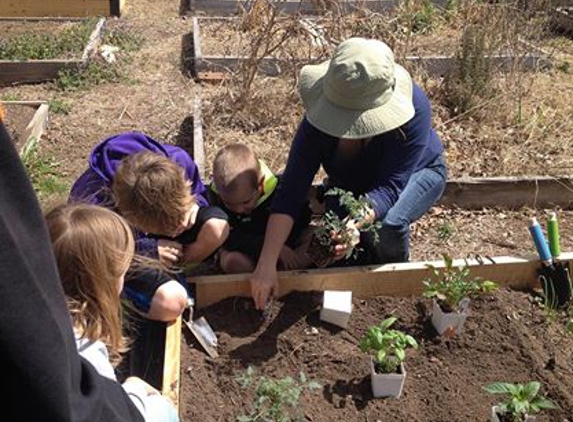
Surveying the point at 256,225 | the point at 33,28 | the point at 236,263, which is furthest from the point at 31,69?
the point at 236,263

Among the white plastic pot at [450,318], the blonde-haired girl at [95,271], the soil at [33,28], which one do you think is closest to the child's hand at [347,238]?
the white plastic pot at [450,318]

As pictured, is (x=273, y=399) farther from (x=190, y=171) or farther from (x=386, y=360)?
(x=190, y=171)

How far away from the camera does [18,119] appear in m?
5.35

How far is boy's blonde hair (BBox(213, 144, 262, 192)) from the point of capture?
10.1 ft

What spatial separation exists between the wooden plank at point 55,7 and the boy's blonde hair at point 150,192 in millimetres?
6701

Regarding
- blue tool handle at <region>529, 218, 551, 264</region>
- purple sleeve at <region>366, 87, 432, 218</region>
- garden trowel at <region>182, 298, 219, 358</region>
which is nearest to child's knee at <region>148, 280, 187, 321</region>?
garden trowel at <region>182, 298, 219, 358</region>

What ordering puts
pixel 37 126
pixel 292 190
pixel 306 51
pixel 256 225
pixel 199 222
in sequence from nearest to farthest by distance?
pixel 292 190 → pixel 199 222 → pixel 256 225 → pixel 37 126 → pixel 306 51

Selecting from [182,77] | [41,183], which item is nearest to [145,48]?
Answer: [182,77]

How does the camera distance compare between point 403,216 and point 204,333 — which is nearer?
point 204,333

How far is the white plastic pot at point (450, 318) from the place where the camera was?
8.84 feet

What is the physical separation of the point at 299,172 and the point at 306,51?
11.3ft

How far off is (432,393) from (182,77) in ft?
16.0

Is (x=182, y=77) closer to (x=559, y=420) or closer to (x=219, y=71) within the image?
(x=219, y=71)

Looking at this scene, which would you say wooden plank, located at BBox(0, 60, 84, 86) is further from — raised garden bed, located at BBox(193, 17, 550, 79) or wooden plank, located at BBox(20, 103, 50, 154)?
raised garden bed, located at BBox(193, 17, 550, 79)
